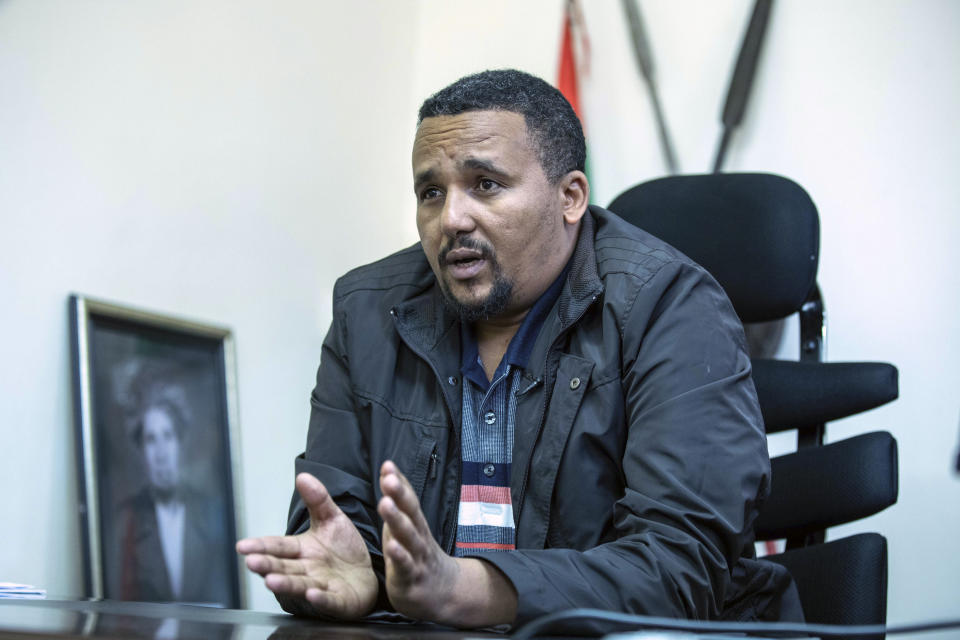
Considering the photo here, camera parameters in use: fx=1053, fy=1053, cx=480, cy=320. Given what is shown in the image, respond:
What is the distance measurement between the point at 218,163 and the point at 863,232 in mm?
1397

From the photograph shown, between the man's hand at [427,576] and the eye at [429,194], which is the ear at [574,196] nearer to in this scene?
the eye at [429,194]

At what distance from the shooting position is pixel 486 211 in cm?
160

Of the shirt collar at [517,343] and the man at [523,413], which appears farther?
the shirt collar at [517,343]

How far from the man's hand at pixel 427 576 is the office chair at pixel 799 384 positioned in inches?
22.2

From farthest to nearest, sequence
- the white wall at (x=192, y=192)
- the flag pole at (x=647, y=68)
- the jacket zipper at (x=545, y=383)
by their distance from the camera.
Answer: the flag pole at (x=647, y=68)
the white wall at (x=192, y=192)
the jacket zipper at (x=545, y=383)

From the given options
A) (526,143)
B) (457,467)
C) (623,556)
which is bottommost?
(623,556)

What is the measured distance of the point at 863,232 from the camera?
222 centimetres

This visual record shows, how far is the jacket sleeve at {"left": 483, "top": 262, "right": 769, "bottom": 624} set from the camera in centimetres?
115

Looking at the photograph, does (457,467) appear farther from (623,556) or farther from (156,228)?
(156,228)

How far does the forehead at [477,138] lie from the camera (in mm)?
1598

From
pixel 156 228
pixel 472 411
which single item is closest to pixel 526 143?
pixel 472 411

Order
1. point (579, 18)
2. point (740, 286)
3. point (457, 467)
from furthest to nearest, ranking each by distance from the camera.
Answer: point (579, 18)
point (740, 286)
point (457, 467)

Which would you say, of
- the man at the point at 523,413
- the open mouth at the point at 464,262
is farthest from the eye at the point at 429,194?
the open mouth at the point at 464,262

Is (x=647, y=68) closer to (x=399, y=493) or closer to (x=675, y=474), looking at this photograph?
(x=675, y=474)
